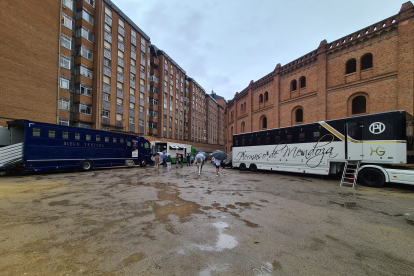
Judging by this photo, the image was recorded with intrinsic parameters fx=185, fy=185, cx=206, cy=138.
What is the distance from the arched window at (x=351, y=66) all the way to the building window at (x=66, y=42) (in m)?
33.7

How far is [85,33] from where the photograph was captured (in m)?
27.2

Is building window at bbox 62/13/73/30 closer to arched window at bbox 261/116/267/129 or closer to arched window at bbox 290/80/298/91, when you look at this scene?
arched window at bbox 261/116/267/129

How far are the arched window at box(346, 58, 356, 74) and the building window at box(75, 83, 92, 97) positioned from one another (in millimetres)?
32613

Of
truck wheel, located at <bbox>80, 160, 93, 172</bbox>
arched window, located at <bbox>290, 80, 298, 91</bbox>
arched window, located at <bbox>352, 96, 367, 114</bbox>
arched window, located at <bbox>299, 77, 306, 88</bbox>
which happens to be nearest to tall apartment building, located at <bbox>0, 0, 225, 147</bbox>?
truck wheel, located at <bbox>80, 160, 93, 172</bbox>

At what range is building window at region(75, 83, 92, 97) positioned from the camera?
26.3 meters

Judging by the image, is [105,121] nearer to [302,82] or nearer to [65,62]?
[65,62]

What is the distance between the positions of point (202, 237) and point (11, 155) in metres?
15.1

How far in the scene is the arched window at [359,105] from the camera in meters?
17.1

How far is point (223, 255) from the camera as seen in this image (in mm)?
3111

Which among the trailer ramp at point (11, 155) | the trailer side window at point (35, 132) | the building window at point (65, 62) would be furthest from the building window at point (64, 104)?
the trailer ramp at point (11, 155)

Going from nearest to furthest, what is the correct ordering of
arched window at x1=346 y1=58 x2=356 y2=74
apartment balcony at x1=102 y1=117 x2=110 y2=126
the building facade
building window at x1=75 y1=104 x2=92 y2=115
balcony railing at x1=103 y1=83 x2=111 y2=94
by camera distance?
1. the building facade
2. arched window at x1=346 y1=58 x2=356 y2=74
3. building window at x1=75 y1=104 x2=92 y2=115
4. apartment balcony at x1=102 y1=117 x2=110 y2=126
5. balcony railing at x1=103 y1=83 x2=111 y2=94

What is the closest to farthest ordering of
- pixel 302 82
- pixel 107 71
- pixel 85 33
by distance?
pixel 302 82, pixel 85 33, pixel 107 71

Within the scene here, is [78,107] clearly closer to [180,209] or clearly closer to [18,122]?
[18,122]

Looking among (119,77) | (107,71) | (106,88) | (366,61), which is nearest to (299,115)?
(366,61)
